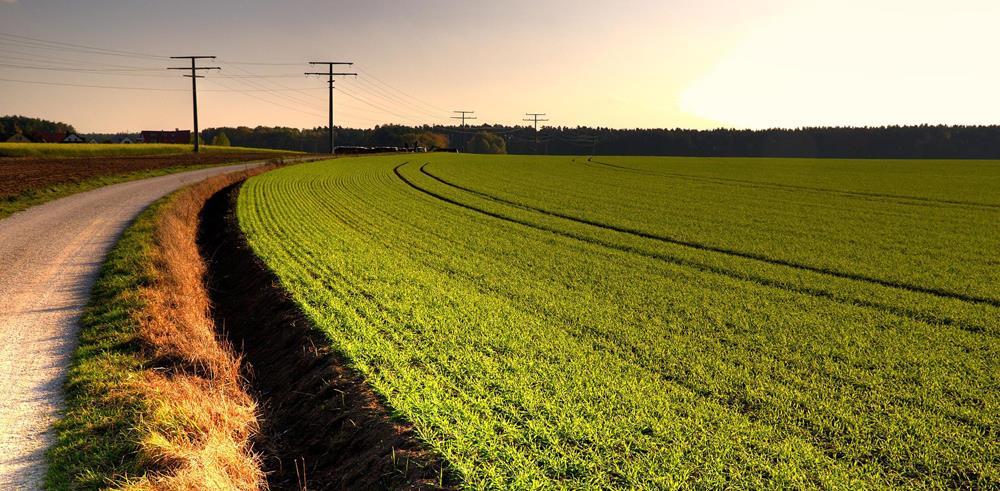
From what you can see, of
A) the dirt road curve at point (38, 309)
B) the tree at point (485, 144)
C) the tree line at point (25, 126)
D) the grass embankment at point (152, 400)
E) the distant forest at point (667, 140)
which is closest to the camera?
the grass embankment at point (152, 400)

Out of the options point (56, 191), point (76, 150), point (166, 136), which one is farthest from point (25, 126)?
point (56, 191)

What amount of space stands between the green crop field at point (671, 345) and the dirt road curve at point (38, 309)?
3.19 m

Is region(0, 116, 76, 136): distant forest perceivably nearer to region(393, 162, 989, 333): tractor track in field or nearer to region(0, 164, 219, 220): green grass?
region(0, 164, 219, 220): green grass

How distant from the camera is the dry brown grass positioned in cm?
490

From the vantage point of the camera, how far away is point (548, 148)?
17988 centimetres

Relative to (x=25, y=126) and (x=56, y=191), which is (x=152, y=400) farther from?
(x=25, y=126)

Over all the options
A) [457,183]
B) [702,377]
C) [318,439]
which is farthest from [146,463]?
[457,183]

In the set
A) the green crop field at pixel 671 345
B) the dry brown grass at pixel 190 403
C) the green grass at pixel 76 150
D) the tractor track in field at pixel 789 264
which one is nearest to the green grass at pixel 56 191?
the green crop field at pixel 671 345

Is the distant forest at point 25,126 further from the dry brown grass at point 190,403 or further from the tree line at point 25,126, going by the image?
the dry brown grass at point 190,403

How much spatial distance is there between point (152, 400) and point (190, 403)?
478 millimetres

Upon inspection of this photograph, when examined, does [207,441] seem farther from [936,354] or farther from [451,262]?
[936,354]

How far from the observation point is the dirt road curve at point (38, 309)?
17.7ft

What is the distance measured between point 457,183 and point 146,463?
29.9 m

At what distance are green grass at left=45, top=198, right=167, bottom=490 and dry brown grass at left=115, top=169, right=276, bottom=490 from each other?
0.50 feet
